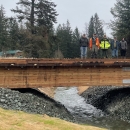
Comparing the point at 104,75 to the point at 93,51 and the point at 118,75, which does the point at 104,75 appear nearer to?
the point at 118,75

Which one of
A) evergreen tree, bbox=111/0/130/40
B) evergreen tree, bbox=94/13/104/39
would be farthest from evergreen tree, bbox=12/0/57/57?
evergreen tree, bbox=94/13/104/39

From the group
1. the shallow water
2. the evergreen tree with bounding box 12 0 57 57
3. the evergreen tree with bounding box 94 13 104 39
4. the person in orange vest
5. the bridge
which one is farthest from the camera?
the evergreen tree with bounding box 94 13 104 39

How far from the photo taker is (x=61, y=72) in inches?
902

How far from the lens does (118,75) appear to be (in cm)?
2398

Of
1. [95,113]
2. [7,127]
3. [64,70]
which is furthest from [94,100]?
[7,127]

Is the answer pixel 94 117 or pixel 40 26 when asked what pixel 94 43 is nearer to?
pixel 94 117

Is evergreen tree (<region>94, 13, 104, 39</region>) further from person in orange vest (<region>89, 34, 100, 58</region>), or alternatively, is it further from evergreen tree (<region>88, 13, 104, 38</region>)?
person in orange vest (<region>89, 34, 100, 58</region>)

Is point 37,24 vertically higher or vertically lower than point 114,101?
higher

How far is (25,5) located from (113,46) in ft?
75.6

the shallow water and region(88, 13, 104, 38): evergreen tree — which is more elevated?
region(88, 13, 104, 38): evergreen tree

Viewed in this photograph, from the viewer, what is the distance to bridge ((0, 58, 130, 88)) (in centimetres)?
2173

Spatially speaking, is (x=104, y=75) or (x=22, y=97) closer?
(x=22, y=97)

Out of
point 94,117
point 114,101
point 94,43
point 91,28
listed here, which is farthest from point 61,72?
point 91,28

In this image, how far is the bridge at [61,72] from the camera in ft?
71.3
